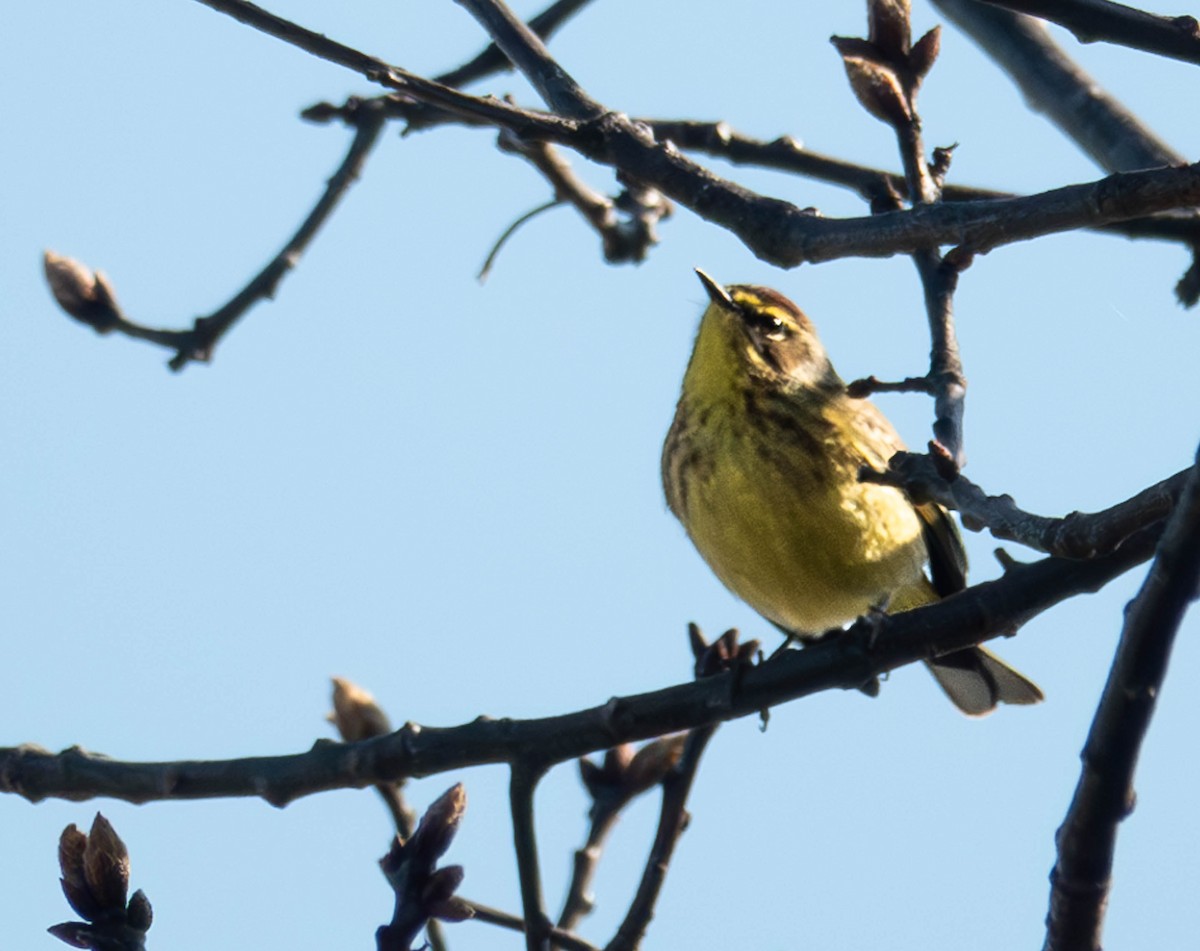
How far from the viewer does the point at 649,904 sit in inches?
125

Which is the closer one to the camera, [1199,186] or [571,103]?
[1199,186]

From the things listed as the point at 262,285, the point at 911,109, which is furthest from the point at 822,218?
the point at 262,285

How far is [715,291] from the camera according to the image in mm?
5492

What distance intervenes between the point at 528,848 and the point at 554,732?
23 cm

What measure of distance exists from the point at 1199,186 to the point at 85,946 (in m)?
2.11

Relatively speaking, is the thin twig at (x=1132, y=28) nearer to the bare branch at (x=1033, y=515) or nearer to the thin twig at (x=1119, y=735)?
the bare branch at (x=1033, y=515)

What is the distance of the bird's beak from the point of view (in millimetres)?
5398

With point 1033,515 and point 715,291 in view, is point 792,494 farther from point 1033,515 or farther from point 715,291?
point 1033,515

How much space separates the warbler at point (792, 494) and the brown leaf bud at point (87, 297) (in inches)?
69.4

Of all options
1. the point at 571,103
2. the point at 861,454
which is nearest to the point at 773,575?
the point at 861,454

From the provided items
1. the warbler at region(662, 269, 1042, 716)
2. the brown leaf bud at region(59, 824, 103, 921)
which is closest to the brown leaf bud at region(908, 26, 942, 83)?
the warbler at region(662, 269, 1042, 716)

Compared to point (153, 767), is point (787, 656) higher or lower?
higher

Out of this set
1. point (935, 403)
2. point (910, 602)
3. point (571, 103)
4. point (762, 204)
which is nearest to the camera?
point (762, 204)

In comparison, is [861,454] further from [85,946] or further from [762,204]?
[85,946]
